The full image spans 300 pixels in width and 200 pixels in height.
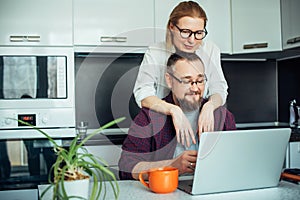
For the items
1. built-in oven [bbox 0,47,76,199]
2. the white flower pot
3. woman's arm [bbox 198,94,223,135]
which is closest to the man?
woman's arm [bbox 198,94,223,135]

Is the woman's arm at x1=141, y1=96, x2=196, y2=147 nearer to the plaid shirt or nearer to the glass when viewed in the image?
the plaid shirt

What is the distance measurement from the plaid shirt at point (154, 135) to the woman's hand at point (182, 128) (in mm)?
169

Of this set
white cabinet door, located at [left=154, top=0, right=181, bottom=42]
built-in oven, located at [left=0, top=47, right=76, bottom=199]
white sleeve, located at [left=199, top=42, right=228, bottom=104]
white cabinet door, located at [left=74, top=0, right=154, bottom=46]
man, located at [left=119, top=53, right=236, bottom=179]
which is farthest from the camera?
white cabinet door, located at [left=154, top=0, right=181, bottom=42]

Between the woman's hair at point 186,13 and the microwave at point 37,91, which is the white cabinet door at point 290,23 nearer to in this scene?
the woman's hair at point 186,13

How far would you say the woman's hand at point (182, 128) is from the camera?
5.02 ft

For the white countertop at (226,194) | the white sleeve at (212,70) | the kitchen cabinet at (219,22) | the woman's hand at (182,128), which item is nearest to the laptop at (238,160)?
the white countertop at (226,194)

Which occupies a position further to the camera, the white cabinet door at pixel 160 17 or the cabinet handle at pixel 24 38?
the white cabinet door at pixel 160 17

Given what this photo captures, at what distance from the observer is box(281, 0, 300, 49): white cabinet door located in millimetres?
2843

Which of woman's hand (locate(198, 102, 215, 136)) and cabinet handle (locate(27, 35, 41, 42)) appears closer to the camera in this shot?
woman's hand (locate(198, 102, 215, 136))

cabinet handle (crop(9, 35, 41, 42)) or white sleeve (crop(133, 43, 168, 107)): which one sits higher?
cabinet handle (crop(9, 35, 41, 42))

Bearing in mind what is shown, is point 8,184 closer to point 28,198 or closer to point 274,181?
point 28,198

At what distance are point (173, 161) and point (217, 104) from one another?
0.40 m

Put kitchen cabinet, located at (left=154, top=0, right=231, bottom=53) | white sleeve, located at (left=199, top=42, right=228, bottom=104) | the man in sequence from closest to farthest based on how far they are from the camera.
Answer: the man → white sleeve, located at (left=199, top=42, right=228, bottom=104) → kitchen cabinet, located at (left=154, top=0, right=231, bottom=53)

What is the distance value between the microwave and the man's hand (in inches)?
52.6
